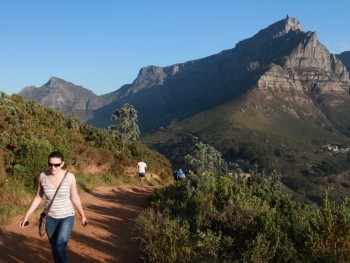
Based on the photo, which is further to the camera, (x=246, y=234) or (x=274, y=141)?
(x=274, y=141)

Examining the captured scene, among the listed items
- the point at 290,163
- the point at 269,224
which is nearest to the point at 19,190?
the point at 269,224

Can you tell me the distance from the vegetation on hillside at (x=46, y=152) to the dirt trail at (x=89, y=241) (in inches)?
37.9

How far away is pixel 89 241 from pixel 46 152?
4.00 m

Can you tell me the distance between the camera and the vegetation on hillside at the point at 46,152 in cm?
1155

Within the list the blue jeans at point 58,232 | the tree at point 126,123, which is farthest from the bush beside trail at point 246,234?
the tree at point 126,123

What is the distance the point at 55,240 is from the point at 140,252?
3.10 metres

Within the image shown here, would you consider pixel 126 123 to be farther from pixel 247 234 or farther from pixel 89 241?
pixel 247 234

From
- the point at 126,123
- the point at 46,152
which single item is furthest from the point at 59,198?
the point at 126,123

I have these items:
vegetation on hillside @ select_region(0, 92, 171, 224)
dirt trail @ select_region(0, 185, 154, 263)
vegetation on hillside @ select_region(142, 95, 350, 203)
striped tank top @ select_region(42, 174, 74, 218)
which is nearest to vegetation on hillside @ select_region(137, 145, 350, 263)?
dirt trail @ select_region(0, 185, 154, 263)

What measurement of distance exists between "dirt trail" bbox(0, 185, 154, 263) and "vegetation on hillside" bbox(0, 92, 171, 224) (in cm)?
96

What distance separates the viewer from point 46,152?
12.3 m

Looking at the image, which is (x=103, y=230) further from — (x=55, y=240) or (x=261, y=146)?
(x=261, y=146)

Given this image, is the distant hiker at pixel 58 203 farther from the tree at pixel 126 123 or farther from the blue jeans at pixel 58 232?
the tree at pixel 126 123

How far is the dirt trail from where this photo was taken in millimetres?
8109
